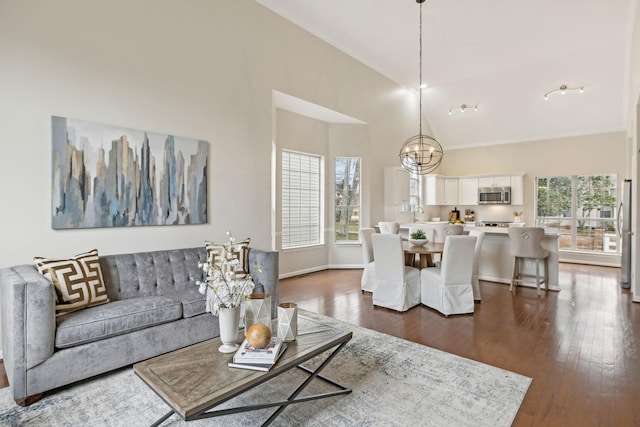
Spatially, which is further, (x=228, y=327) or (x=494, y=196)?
(x=494, y=196)

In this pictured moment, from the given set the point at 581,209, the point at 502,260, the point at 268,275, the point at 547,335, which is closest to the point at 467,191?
the point at 581,209

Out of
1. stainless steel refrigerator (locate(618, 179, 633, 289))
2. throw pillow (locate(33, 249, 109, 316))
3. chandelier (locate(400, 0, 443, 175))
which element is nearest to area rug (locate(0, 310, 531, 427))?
throw pillow (locate(33, 249, 109, 316))

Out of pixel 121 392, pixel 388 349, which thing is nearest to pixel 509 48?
pixel 388 349

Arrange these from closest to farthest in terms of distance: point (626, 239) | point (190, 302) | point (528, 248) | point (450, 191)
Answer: point (190, 302)
point (528, 248)
point (626, 239)
point (450, 191)

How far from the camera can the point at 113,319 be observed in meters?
2.52

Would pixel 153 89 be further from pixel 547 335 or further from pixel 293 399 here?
pixel 547 335

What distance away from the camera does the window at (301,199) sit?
6305mm

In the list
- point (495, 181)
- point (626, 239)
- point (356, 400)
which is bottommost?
point (356, 400)

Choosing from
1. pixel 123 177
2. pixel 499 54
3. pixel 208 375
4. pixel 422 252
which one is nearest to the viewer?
pixel 208 375

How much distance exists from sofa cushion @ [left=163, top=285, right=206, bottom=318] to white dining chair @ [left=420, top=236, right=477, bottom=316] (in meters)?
2.76

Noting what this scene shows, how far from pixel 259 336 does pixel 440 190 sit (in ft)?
27.0

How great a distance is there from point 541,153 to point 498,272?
4327 millimetres

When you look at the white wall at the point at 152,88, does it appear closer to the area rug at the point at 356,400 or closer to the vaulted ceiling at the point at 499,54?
the vaulted ceiling at the point at 499,54

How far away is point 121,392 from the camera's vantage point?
2.36 metres
